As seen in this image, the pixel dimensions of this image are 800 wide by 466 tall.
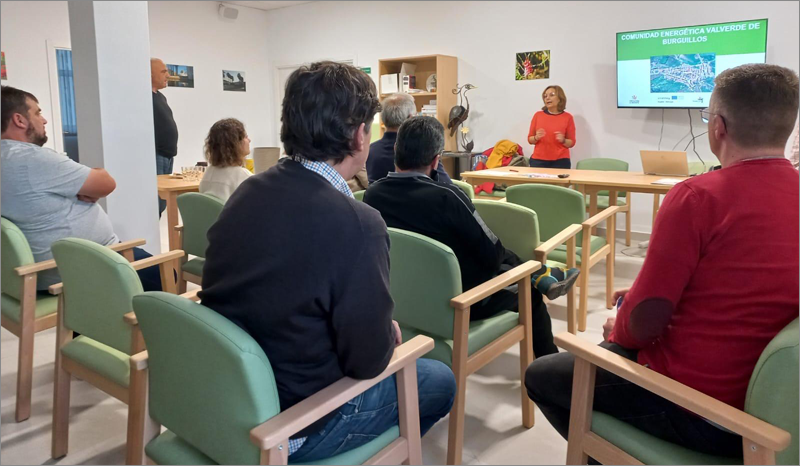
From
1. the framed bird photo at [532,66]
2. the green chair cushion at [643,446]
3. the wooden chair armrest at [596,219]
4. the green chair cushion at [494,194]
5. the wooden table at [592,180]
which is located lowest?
the green chair cushion at [643,446]

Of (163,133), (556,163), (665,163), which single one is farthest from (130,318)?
(556,163)

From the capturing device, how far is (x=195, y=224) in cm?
294

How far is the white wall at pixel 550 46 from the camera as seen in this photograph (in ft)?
18.2

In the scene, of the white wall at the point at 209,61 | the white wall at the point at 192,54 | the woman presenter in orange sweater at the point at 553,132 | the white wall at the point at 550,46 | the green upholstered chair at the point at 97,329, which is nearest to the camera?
the green upholstered chair at the point at 97,329

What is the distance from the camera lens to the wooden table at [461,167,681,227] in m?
3.96

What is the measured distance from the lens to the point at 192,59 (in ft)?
25.9

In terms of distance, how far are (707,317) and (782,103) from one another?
0.50m

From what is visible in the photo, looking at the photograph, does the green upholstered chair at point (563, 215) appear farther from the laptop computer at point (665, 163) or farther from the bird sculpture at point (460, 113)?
the bird sculpture at point (460, 113)

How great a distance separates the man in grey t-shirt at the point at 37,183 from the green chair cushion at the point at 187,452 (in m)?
1.30

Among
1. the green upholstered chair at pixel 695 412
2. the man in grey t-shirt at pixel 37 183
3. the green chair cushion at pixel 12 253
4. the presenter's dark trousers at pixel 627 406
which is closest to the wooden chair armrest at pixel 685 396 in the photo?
the green upholstered chair at pixel 695 412

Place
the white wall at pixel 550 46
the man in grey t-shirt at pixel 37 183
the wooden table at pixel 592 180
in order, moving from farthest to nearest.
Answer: the white wall at pixel 550 46 → the wooden table at pixel 592 180 → the man in grey t-shirt at pixel 37 183

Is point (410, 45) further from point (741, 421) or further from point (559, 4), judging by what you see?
point (741, 421)

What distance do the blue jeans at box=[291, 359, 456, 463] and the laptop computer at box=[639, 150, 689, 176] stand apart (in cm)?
336

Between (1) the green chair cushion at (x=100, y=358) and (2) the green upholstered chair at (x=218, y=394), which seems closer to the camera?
(2) the green upholstered chair at (x=218, y=394)
